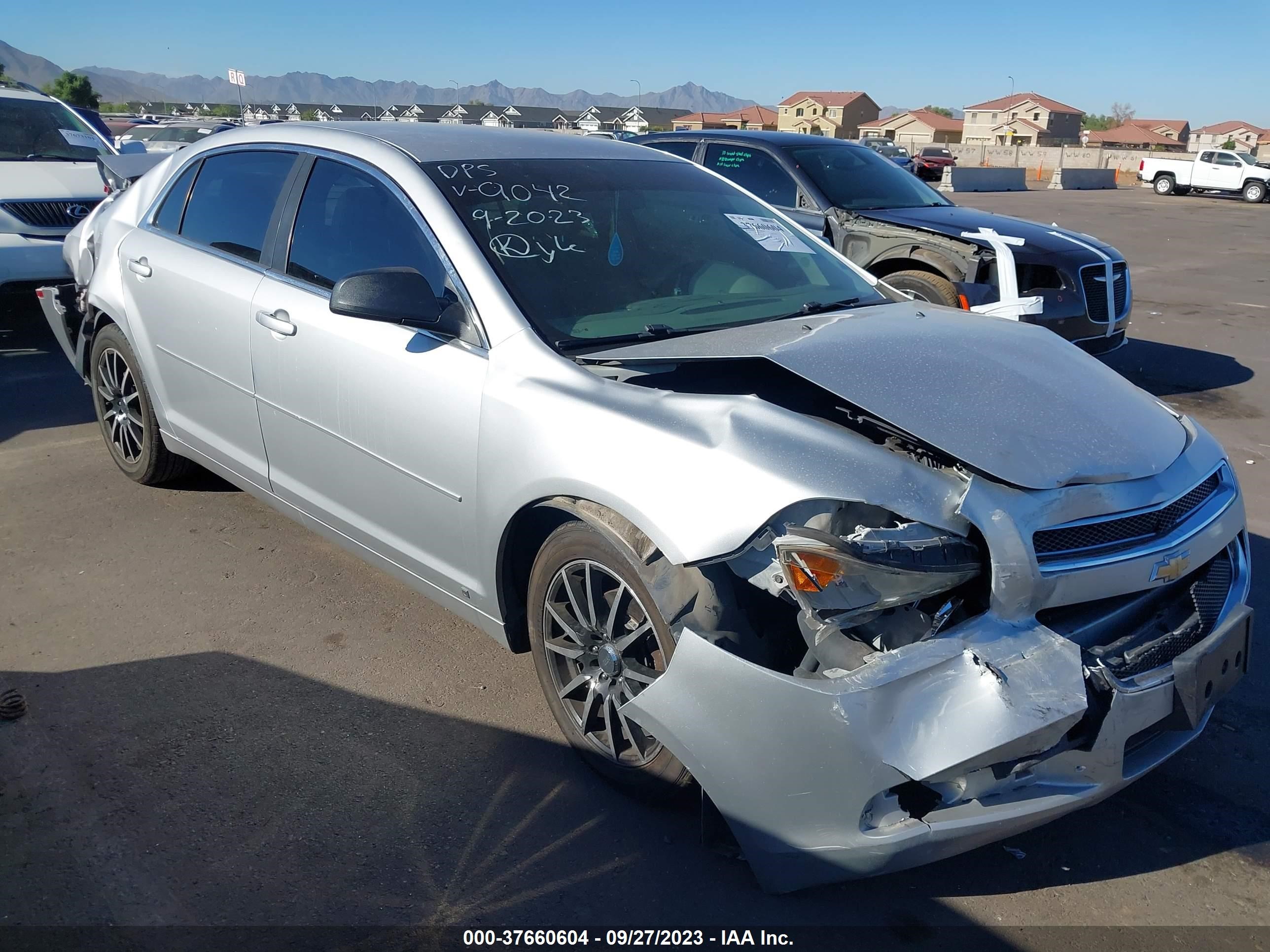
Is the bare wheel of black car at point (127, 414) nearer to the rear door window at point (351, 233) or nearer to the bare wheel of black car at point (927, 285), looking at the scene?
the rear door window at point (351, 233)

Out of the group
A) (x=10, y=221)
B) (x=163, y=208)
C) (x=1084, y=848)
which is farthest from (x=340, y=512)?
(x=10, y=221)

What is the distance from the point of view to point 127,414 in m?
5.13

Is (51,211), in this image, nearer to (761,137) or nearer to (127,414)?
(127,414)

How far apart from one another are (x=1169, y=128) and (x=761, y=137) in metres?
123

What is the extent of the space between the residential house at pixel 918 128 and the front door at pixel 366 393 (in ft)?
346

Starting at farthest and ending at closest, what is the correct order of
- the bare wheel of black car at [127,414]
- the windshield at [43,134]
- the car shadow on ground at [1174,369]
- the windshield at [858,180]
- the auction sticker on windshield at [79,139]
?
the auction sticker on windshield at [79,139] < the windshield at [43,134] < the windshield at [858,180] < the car shadow on ground at [1174,369] < the bare wheel of black car at [127,414]

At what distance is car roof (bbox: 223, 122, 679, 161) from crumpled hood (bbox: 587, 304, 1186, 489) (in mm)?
1118

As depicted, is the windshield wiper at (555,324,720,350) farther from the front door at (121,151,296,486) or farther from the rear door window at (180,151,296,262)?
the rear door window at (180,151,296,262)

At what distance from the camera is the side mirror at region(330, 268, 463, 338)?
3055mm

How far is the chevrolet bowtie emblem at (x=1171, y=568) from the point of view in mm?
2604

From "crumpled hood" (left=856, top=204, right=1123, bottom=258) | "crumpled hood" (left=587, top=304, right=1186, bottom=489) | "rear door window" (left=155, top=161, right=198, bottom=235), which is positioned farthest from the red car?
"crumpled hood" (left=587, top=304, right=1186, bottom=489)

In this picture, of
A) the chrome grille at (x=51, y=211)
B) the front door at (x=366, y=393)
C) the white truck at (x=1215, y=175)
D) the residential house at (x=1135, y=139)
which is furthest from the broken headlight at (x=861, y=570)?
the residential house at (x=1135, y=139)

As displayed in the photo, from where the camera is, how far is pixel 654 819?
288cm

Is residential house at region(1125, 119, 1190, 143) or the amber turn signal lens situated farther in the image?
residential house at region(1125, 119, 1190, 143)
